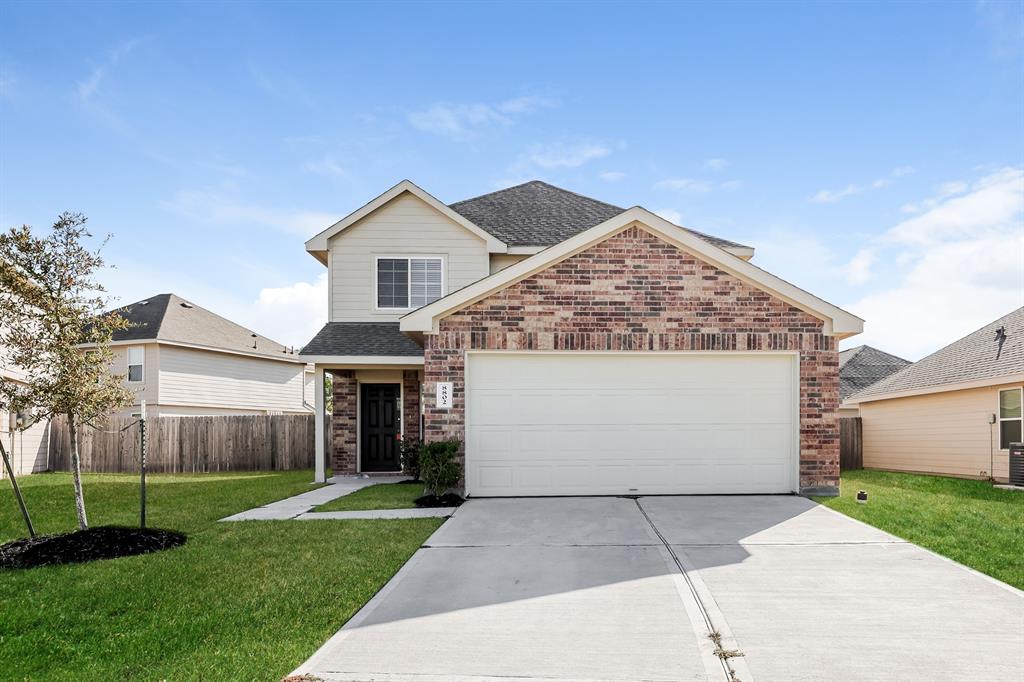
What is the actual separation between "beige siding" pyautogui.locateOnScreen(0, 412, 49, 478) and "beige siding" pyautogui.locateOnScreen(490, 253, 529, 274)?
13.6 m

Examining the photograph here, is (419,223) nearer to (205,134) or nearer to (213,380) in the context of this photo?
(205,134)

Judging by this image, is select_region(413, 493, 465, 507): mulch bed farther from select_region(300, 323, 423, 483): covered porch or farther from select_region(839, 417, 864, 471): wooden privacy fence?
select_region(839, 417, 864, 471): wooden privacy fence

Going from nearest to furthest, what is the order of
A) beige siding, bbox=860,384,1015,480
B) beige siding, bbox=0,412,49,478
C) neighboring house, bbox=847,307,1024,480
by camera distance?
1. neighboring house, bbox=847,307,1024,480
2. beige siding, bbox=860,384,1015,480
3. beige siding, bbox=0,412,49,478

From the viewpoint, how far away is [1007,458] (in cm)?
1527

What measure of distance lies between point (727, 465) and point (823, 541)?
11.5ft

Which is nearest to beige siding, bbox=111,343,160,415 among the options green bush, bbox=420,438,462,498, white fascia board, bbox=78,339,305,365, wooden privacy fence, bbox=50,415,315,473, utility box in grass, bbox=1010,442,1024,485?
white fascia board, bbox=78,339,305,365

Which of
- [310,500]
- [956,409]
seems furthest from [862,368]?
[310,500]

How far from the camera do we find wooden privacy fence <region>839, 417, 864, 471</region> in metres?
20.6

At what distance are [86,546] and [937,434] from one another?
63.9ft

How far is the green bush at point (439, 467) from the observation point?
1073cm

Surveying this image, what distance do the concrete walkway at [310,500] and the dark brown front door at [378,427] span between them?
536 mm

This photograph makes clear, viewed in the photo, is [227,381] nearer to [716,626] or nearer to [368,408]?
[368,408]

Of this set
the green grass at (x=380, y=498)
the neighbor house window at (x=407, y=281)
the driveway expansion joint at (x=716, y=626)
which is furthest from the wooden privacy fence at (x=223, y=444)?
the driveway expansion joint at (x=716, y=626)

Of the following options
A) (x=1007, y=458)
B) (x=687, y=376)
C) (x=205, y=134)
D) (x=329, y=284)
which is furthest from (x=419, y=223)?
(x=1007, y=458)
